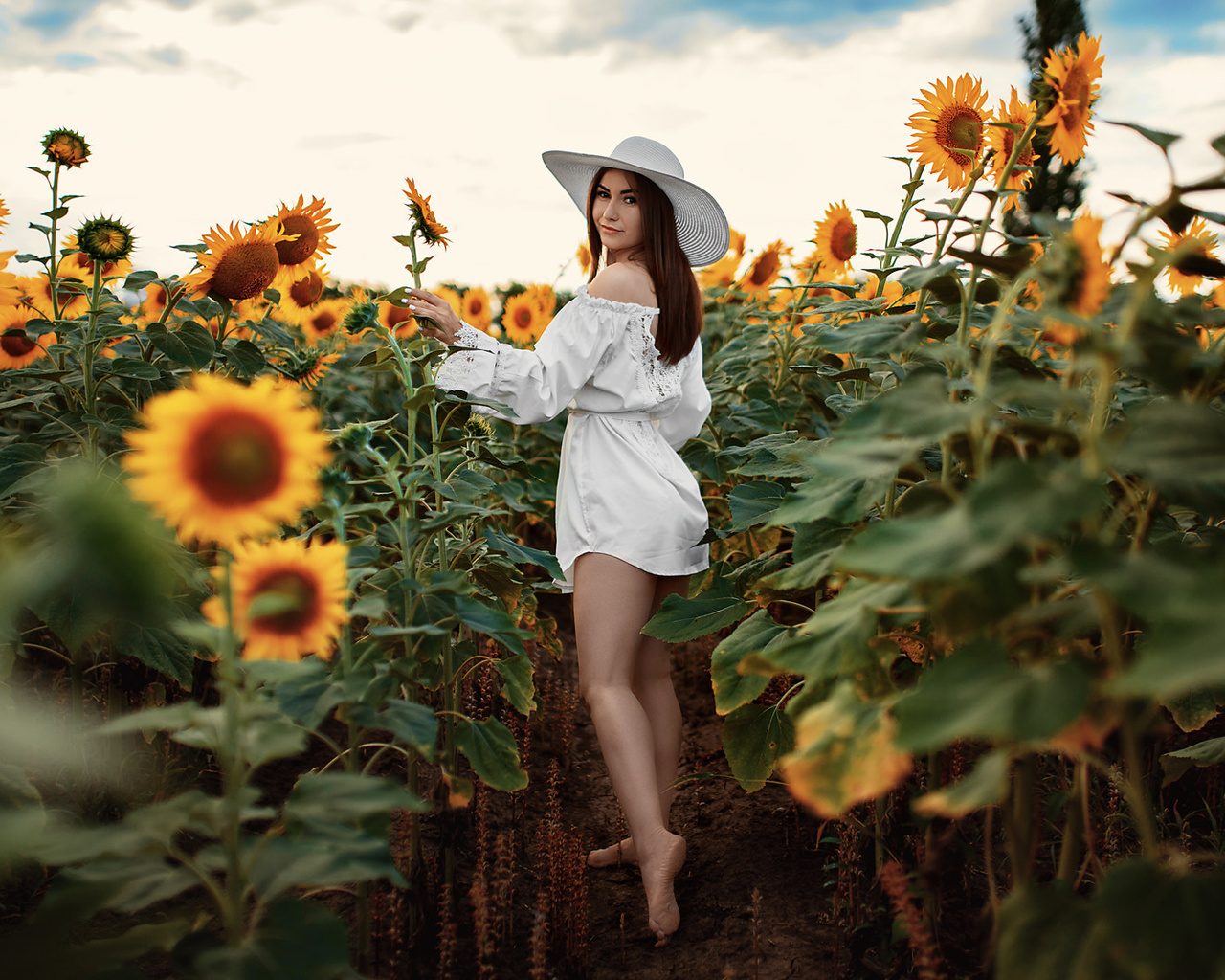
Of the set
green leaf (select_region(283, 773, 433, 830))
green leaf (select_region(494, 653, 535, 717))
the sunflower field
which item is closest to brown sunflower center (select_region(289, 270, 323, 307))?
the sunflower field

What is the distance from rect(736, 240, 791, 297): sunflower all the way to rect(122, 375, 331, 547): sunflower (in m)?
3.67

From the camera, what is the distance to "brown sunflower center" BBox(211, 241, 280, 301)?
2.09 metres

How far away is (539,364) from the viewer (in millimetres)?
2365

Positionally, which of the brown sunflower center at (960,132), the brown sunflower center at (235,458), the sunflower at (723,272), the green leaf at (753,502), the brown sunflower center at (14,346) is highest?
the sunflower at (723,272)

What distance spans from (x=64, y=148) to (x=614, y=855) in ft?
7.80

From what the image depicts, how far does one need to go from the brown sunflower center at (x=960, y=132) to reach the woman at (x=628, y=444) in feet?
2.69

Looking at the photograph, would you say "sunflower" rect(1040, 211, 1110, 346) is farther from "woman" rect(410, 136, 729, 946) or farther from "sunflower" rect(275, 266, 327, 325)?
"sunflower" rect(275, 266, 327, 325)

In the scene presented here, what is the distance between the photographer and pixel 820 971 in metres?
1.89

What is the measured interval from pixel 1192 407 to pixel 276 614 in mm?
1099

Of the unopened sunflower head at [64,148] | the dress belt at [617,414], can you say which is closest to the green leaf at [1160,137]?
the dress belt at [617,414]

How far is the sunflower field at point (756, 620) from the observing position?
85 cm

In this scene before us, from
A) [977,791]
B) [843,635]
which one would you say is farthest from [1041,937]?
[843,635]

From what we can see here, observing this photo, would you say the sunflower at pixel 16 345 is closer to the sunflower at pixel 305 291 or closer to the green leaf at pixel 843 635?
the sunflower at pixel 305 291

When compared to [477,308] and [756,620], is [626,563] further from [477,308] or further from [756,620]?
[477,308]
